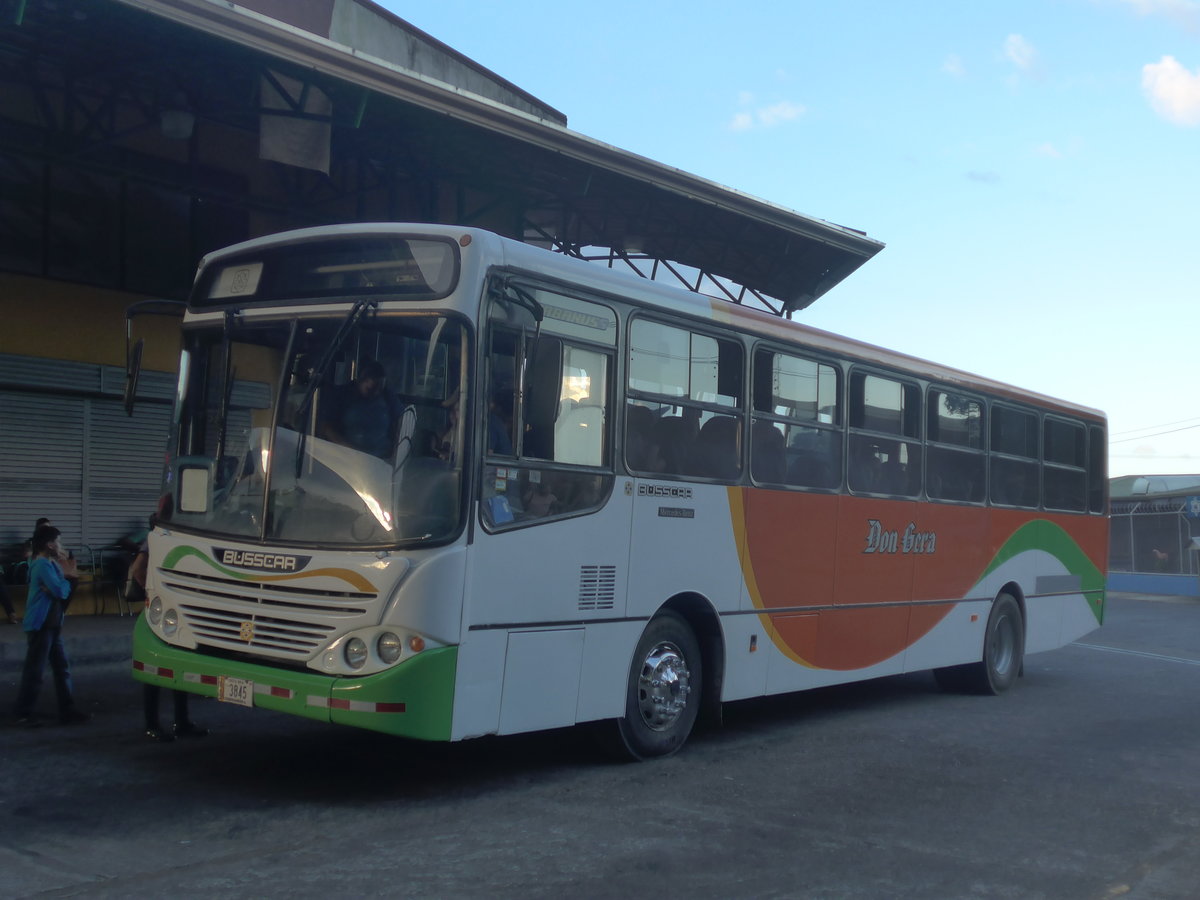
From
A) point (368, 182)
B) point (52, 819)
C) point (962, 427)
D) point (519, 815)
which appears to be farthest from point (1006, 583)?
point (368, 182)

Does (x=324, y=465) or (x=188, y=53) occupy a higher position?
(x=188, y=53)

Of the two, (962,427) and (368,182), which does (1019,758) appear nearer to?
(962,427)

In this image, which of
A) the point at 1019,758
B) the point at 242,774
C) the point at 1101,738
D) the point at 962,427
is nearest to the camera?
the point at 242,774

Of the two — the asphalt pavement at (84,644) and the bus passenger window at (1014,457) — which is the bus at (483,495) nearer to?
the bus passenger window at (1014,457)

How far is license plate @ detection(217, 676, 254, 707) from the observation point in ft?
21.4

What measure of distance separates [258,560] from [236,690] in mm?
693

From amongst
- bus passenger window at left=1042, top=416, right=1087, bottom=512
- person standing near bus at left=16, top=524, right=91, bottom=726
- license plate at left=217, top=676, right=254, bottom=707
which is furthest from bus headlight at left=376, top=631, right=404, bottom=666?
bus passenger window at left=1042, top=416, right=1087, bottom=512

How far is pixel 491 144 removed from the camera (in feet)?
51.4

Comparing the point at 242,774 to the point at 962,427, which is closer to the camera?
the point at 242,774

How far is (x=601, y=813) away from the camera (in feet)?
21.8

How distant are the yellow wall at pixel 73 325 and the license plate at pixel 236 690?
8693 mm

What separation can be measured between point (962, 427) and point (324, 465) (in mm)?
7194

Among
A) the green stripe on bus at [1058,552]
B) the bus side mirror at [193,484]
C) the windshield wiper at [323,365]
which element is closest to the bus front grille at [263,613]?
the bus side mirror at [193,484]

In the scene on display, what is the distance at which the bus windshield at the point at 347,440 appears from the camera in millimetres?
6465
